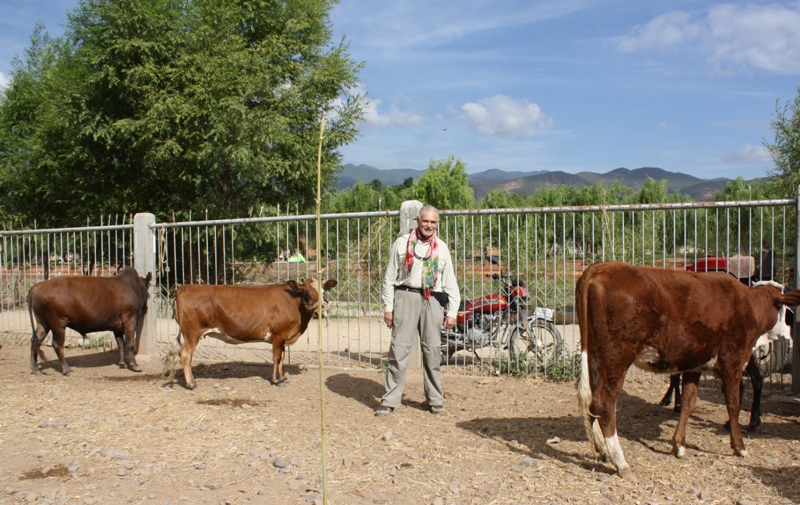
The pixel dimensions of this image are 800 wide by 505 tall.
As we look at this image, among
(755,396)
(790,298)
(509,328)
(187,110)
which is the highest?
(187,110)

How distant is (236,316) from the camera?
7.35 m

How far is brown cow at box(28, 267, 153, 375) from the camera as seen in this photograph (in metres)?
8.28

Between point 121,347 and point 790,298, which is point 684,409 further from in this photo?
point 121,347

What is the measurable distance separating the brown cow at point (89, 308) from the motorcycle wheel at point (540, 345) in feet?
16.8

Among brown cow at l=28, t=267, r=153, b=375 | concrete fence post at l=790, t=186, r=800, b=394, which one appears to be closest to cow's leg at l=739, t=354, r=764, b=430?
concrete fence post at l=790, t=186, r=800, b=394

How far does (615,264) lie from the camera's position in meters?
4.66

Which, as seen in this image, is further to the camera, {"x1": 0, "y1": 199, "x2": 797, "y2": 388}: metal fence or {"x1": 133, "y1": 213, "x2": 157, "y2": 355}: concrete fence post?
{"x1": 133, "y1": 213, "x2": 157, "y2": 355}: concrete fence post

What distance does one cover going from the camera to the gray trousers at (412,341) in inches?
239

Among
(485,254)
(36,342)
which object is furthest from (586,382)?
(36,342)

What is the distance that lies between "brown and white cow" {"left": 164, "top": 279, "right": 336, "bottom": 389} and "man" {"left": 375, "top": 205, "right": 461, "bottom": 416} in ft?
4.97

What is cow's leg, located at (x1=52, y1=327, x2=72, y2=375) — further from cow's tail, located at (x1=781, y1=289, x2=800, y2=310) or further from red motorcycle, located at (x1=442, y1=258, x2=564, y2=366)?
cow's tail, located at (x1=781, y1=289, x2=800, y2=310)

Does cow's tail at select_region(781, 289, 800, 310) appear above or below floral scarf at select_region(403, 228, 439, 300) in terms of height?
below

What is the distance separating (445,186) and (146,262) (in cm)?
1733

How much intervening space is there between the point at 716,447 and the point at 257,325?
15.8 feet
